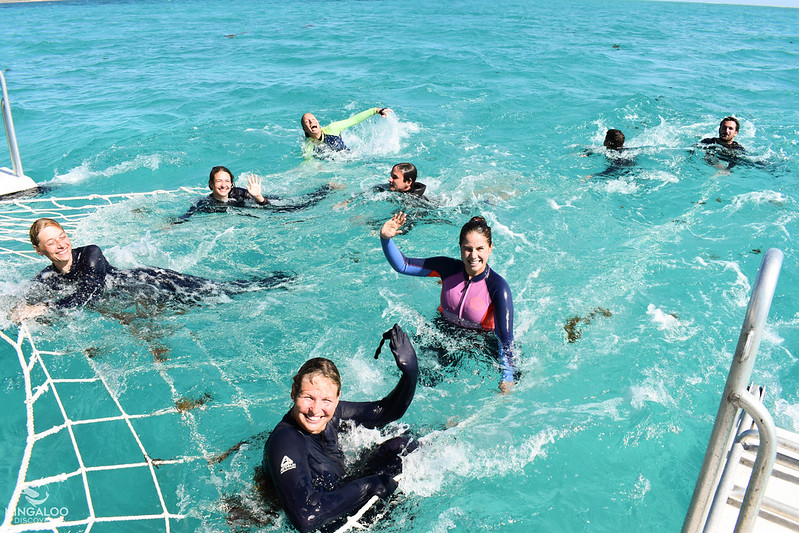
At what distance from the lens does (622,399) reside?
16.3ft

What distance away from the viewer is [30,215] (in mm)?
8383

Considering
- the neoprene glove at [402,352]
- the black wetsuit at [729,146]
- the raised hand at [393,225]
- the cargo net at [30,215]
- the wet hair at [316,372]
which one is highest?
the black wetsuit at [729,146]

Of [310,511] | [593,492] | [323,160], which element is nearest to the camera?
[310,511]

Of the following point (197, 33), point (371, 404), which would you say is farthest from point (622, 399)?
point (197, 33)

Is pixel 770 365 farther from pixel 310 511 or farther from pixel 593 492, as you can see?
pixel 310 511

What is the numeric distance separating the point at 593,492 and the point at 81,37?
3010cm

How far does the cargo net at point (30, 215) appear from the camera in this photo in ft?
24.3

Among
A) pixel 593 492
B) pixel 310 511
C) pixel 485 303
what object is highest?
pixel 485 303

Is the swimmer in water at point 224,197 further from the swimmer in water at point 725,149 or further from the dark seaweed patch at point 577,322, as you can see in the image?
the swimmer in water at point 725,149

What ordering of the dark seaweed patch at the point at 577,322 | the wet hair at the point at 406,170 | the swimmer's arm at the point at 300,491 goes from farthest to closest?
the wet hair at the point at 406,170 < the dark seaweed patch at the point at 577,322 < the swimmer's arm at the point at 300,491

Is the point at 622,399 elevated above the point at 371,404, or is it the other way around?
the point at 371,404

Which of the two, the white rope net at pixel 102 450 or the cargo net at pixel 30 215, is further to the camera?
the cargo net at pixel 30 215

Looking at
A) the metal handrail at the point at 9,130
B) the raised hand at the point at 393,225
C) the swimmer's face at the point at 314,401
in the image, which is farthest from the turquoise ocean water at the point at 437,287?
the raised hand at the point at 393,225

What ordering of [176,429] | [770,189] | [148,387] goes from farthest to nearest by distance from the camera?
1. [770,189]
2. [148,387]
3. [176,429]
